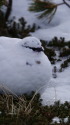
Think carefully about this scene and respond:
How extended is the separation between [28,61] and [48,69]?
294 mm

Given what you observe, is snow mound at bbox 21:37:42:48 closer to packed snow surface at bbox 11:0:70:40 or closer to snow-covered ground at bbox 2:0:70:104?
snow-covered ground at bbox 2:0:70:104

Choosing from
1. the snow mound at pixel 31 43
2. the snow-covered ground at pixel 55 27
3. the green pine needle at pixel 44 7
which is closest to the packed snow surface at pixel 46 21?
the snow-covered ground at pixel 55 27

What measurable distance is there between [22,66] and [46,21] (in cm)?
450

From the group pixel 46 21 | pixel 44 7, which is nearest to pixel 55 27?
pixel 46 21

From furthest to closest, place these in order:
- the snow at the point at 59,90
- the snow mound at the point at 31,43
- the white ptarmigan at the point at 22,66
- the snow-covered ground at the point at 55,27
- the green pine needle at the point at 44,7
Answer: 1. the green pine needle at the point at 44,7
2. the snow-covered ground at the point at 55,27
3. the snow at the point at 59,90
4. the snow mound at the point at 31,43
5. the white ptarmigan at the point at 22,66

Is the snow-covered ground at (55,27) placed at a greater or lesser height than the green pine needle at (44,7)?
lesser

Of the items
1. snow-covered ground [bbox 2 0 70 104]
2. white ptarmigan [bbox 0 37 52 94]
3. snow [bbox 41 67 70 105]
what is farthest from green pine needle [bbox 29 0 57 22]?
white ptarmigan [bbox 0 37 52 94]

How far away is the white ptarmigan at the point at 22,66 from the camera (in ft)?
13.8

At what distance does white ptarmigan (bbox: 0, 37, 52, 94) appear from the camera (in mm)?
4211

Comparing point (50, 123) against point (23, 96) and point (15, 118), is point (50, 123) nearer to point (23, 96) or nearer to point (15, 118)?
point (15, 118)

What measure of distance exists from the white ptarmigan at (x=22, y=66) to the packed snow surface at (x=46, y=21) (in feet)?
10.9

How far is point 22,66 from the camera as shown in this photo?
4242mm

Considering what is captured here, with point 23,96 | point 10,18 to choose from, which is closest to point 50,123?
point 23,96

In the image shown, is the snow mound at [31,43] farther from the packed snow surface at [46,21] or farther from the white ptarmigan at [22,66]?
the packed snow surface at [46,21]
